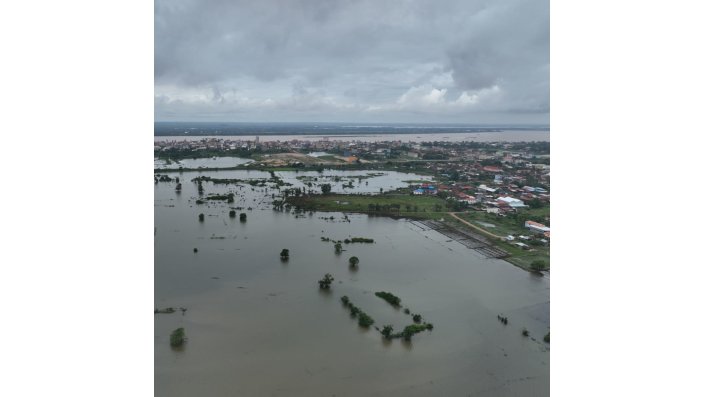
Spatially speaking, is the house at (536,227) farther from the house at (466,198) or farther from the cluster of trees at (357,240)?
the cluster of trees at (357,240)

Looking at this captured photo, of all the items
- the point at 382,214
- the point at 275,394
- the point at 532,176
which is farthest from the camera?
the point at 532,176

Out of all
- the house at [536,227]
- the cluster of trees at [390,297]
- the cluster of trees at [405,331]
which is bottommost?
the cluster of trees at [405,331]

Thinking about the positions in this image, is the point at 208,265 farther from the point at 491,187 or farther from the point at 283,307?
the point at 491,187

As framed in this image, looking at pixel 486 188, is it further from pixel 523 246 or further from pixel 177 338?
pixel 177 338

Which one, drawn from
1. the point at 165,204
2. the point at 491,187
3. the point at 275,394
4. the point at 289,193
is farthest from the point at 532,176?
the point at 275,394

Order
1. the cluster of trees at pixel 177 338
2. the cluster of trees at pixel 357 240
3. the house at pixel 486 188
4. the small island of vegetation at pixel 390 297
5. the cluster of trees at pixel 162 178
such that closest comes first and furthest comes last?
the cluster of trees at pixel 177 338 < the small island of vegetation at pixel 390 297 < the cluster of trees at pixel 357 240 < the house at pixel 486 188 < the cluster of trees at pixel 162 178

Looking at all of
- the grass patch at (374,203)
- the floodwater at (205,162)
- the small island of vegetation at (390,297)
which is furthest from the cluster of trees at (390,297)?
the floodwater at (205,162)

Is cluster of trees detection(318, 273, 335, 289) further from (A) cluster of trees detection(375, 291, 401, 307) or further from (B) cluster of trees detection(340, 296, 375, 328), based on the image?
(A) cluster of trees detection(375, 291, 401, 307)
